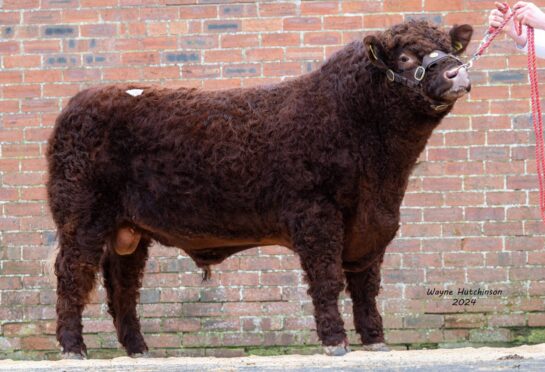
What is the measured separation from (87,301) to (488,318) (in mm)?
2936

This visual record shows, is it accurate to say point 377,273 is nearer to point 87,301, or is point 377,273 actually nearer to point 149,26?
point 87,301

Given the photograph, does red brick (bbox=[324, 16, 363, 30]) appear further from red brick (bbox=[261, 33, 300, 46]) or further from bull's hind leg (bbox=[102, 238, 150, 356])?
bull's hind leg (bbox=[102, 238, 150, 356])

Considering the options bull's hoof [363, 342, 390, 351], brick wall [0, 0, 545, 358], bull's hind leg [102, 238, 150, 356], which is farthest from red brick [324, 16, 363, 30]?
bull's hoof [363, 342, 390, 351]

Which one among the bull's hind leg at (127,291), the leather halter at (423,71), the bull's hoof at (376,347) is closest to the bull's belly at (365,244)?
the bull's hoof at (376,347)

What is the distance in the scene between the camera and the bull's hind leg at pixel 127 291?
6.08 metres

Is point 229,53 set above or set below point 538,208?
above

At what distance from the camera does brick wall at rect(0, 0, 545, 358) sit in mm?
7113

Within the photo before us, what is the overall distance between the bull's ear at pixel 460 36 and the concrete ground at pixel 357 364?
159cm

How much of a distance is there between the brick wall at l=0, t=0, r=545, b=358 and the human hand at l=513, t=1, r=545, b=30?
2.04 metres

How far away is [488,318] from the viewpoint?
7.11 m

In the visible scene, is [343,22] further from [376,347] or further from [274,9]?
[376,347]

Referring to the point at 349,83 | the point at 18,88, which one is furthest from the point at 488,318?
the point at 18,88

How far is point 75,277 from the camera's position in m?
5.62

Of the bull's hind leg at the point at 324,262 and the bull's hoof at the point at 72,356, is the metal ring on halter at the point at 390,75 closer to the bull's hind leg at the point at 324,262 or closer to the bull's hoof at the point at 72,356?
the bull's hind leg at the point at 324,262
